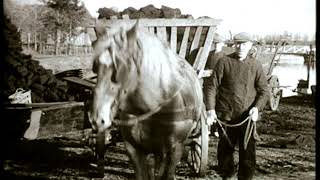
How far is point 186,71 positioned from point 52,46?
1.78 ft

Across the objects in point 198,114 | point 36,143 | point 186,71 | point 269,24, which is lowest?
point 36,143

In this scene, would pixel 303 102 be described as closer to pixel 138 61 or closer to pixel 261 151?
pixel 261 151

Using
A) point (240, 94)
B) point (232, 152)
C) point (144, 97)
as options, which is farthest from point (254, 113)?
point (144, 97)

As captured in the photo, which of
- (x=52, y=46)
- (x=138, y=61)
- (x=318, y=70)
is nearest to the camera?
(x=138, y=61)

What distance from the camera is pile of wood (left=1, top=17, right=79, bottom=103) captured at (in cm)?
161

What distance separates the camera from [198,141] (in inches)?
57.4

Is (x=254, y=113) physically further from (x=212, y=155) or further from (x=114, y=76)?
(x=114, y=76)

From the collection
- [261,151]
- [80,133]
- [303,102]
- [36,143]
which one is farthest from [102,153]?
[303,102]

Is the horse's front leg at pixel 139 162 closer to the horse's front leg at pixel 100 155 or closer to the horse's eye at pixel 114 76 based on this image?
the horse's front leg at pixel 100 155

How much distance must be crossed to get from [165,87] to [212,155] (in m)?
0.37

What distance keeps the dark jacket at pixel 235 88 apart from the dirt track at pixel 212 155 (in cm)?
11

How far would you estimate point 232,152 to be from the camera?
4.85 ft

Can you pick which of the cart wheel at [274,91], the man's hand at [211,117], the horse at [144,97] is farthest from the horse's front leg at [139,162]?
the cart wheel at [274,91]

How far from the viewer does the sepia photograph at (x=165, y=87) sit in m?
1.26
